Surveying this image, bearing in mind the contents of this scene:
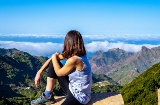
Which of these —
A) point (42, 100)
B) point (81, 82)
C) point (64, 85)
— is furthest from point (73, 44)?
point (42, 100)

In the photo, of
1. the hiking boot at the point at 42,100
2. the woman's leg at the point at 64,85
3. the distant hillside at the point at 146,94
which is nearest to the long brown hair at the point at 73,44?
the woman's leg at the point at 64,85

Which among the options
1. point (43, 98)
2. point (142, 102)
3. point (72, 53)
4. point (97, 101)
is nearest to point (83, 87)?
point (72, 53)

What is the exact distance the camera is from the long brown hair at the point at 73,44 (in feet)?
24.5

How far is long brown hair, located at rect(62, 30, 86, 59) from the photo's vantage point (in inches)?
294

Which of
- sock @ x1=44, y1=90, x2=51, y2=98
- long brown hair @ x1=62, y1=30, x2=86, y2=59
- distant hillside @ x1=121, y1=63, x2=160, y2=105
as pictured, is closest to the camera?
long brown hair @ x1=62, y1=30, x2=86, y2=59

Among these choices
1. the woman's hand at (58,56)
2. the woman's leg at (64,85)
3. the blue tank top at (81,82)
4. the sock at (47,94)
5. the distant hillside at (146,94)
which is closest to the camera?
the blue tank top at (81,82)

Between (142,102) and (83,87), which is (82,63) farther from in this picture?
(142,102)

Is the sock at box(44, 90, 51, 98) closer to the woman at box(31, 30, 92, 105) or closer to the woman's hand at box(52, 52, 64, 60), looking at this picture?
the woman at box(31, 30, 92, 105)

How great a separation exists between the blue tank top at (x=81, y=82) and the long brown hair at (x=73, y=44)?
11.5 inches

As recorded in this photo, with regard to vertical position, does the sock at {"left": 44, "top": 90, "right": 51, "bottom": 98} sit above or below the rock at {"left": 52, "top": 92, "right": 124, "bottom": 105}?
above

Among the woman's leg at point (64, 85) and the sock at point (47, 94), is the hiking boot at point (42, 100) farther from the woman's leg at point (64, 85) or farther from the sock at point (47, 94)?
the woman's leg at point (64, 85)

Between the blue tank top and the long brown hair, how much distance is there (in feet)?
0.96

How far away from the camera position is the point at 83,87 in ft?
25.6

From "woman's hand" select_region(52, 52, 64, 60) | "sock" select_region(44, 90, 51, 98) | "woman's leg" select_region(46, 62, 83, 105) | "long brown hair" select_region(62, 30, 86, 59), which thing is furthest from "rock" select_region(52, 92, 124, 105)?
"long brown hair" select_region(62, 30, 86, 59)
